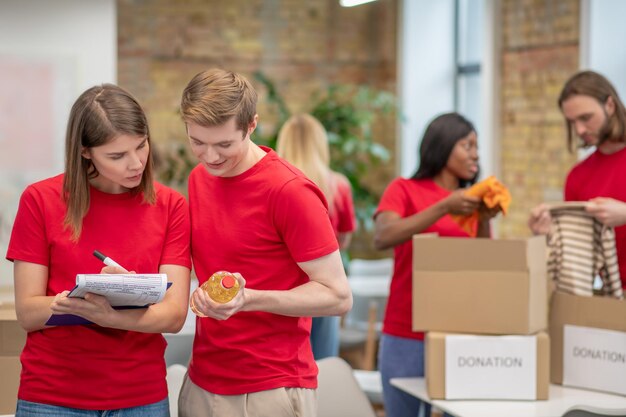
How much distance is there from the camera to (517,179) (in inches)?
251

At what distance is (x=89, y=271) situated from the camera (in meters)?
2.13

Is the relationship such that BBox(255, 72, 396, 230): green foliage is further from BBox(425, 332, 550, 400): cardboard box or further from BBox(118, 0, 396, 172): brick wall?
BBox(425, 332, 550, 400): cardboard box

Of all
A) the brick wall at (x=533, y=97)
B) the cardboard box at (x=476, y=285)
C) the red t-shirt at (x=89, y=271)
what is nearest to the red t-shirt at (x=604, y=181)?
the cardboard box at (x=476, y=285)

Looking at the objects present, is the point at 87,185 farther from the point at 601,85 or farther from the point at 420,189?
the point at 601,85

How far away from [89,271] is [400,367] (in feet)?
5.33

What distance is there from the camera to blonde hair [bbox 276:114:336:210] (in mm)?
4512

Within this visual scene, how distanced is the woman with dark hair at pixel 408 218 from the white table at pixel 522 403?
0.12 meters

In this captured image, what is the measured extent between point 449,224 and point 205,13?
16.1 ft

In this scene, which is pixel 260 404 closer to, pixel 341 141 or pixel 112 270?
pixel 112 270

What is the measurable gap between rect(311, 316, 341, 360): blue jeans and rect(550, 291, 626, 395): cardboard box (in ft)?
3.83

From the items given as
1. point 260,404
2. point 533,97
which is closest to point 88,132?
point 260,404

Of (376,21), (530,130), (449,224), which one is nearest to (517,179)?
(530,130)

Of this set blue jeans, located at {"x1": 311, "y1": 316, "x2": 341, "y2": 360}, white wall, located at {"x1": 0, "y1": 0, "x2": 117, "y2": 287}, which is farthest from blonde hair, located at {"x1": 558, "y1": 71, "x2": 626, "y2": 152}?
white wall, located at {"x1": 0, "y1": 0, "x2": 117, "y2": 287}

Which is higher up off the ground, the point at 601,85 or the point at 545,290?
A: the point at 601,85
